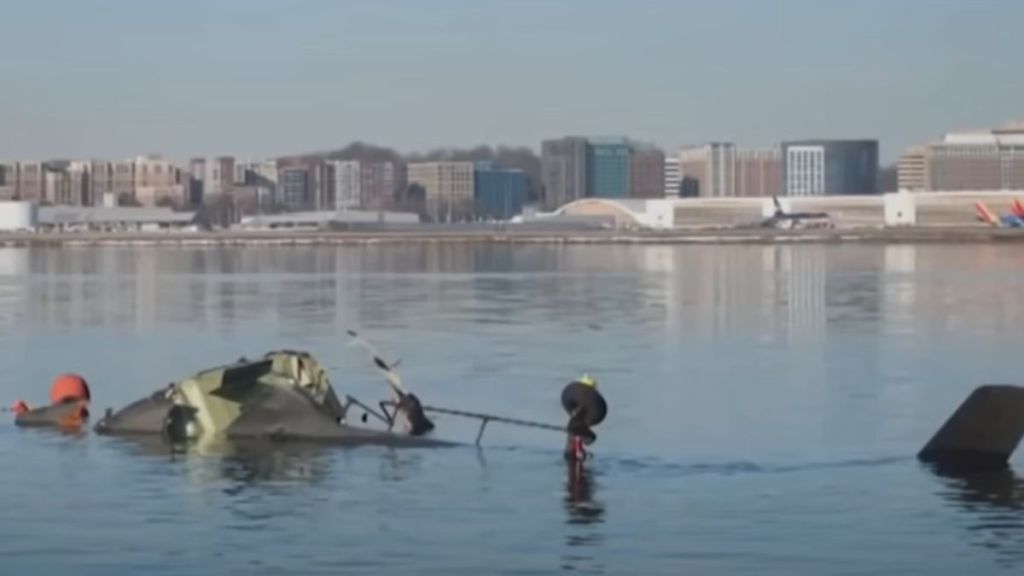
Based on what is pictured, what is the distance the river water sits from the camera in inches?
893

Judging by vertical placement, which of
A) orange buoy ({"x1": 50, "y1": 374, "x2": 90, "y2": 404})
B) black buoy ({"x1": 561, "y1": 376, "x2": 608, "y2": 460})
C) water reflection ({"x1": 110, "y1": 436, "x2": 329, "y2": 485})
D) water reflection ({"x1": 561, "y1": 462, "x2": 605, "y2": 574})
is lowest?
water reflection ({"x1": 561, "y1": 462, "x2": 605, "y2": 574})

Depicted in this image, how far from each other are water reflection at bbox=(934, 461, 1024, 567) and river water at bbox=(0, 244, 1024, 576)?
6 cm

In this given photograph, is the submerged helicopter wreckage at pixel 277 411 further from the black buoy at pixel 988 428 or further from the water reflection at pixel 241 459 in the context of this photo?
the black buoy at pixel 988 428

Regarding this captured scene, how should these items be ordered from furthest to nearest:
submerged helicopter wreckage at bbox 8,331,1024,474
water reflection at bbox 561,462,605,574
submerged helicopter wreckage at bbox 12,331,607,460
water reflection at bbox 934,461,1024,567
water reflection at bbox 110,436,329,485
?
submerged helicopter wreckage at bbox 12,331,607,460 < submerged helicopter wreckage at bbox 8,331,1024,474 < water reflection at bbox 110,436,329,485 < water reflection at bbox 934,461,1024,567 < water reflection at bbox 561,462,605,574

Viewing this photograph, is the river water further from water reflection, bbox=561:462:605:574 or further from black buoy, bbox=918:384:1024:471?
black buoy, bbox=918:384:1024:471

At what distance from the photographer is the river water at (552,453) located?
22.7 metres

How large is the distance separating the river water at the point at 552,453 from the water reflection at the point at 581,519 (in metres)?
0.06

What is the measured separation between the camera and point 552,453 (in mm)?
30344

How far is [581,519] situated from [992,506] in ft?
15.6

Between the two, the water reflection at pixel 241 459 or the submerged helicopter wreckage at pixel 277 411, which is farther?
the submerged helicopter wreckage at pixel 277 411

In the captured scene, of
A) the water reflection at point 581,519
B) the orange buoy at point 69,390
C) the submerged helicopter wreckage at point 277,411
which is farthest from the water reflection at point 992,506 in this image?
the orange buoy at point 69,390

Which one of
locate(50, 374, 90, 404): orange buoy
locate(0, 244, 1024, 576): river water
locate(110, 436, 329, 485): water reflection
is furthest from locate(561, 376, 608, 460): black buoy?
locate(50, 374, 90, 404): orange buoy

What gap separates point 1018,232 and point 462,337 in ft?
467

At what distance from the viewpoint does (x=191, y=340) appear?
54062mm
